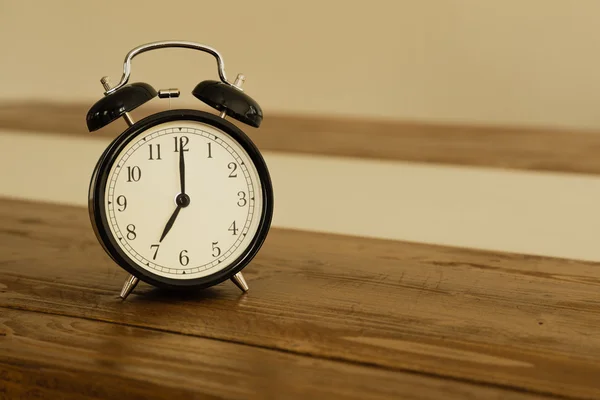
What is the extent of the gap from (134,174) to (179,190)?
0.06 metres

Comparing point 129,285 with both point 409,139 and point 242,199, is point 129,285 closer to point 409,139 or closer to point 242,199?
point 242,199

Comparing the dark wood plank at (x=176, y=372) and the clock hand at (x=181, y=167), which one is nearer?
the dark wood plank at (x=176, y=372)

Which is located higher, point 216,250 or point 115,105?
point 115,105

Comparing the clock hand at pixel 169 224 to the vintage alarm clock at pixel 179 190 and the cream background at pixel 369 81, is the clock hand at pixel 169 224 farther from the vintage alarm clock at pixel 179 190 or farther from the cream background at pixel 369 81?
the cream background at pixel 369 81

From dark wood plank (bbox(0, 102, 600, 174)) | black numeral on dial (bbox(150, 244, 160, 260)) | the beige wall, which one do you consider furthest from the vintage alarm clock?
the beige wall

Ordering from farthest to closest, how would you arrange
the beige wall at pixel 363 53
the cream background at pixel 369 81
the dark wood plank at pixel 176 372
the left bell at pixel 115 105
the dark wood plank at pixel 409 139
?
the beige wall at pixel 363 53, the dark wood plank at pixel 409 139, the cream background at pixel 369 81, the left bell at pixel 115 105, the dark wood plank at pixel 176 372

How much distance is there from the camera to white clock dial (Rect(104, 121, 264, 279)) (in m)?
0.96

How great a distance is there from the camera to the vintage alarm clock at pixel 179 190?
0.95 m

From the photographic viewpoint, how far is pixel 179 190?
0.98 meters

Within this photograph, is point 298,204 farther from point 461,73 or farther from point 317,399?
point 317,399

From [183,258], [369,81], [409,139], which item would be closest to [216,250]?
[183,258]

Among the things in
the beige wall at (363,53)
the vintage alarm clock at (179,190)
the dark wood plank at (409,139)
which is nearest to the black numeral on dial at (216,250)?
the vintage alarm clock at (179,190)

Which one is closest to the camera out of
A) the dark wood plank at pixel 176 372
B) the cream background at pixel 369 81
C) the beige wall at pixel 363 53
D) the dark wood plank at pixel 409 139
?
the dark wood plank at pixel 176 372

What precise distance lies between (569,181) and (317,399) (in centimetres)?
168
